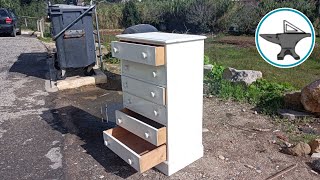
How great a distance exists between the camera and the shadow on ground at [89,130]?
3.07 m

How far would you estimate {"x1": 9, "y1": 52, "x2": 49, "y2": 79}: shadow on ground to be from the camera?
7421 millimetres

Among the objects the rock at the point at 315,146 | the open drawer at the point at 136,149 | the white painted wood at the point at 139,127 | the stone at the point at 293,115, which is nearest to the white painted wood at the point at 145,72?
the white painted wood at the point at 139,127

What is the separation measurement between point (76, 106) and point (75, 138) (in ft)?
4.43

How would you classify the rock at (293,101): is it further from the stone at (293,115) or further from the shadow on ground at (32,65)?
the shadow on ground at (32,65)

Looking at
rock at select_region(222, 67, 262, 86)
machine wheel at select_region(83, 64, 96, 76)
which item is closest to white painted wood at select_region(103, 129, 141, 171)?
rock at select_region(222, 67, 262, 86)

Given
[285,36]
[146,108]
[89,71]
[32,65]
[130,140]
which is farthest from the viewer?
[32,65]

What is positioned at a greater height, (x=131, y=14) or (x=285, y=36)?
(x=131, y=14)

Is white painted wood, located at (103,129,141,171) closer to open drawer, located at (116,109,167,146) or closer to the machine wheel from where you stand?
open drawer, located at (116,109,167,146)

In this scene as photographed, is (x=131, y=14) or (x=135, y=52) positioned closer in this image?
(x=135, y=52)

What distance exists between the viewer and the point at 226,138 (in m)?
3.65

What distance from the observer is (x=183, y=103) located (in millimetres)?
2811

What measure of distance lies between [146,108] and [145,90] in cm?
19

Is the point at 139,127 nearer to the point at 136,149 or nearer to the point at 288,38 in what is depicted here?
the point at 136,149

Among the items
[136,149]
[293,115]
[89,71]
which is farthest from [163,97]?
[89,71]
